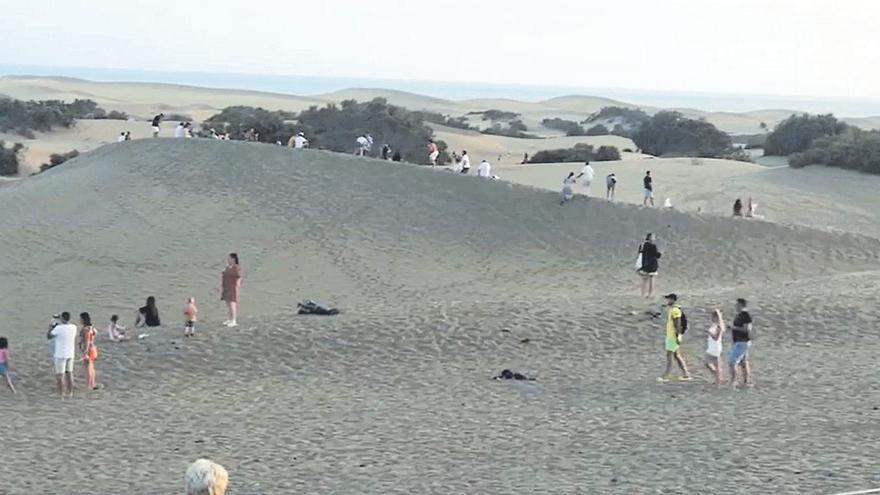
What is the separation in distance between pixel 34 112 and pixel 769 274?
44.7 meters

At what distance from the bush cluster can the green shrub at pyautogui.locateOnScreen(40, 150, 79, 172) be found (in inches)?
745

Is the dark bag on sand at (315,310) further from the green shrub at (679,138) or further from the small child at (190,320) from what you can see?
the green shrub at (679,138)

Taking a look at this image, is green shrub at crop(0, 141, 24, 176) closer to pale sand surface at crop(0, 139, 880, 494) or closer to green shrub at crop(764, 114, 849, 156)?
pale sand surface at crop(0, 139, 880, 494)

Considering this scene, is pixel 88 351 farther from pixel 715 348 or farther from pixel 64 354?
pixel 715 348

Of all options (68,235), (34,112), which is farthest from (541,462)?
(34,112)

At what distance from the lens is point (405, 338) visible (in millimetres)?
17203

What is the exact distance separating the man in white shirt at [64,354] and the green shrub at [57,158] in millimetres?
30856

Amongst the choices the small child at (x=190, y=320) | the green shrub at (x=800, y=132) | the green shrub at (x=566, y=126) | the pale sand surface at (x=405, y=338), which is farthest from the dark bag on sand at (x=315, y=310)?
the green shrub at (x=566, y=126)

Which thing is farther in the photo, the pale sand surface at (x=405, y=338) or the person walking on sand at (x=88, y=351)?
the person walking on sand at (x=88, y=351)

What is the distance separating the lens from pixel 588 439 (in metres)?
12.0

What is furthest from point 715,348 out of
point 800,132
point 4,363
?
point 800,132

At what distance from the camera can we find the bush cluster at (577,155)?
5234 centimetres

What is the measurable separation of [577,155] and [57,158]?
855 inches

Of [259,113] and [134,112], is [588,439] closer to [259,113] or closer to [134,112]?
[259,113]
